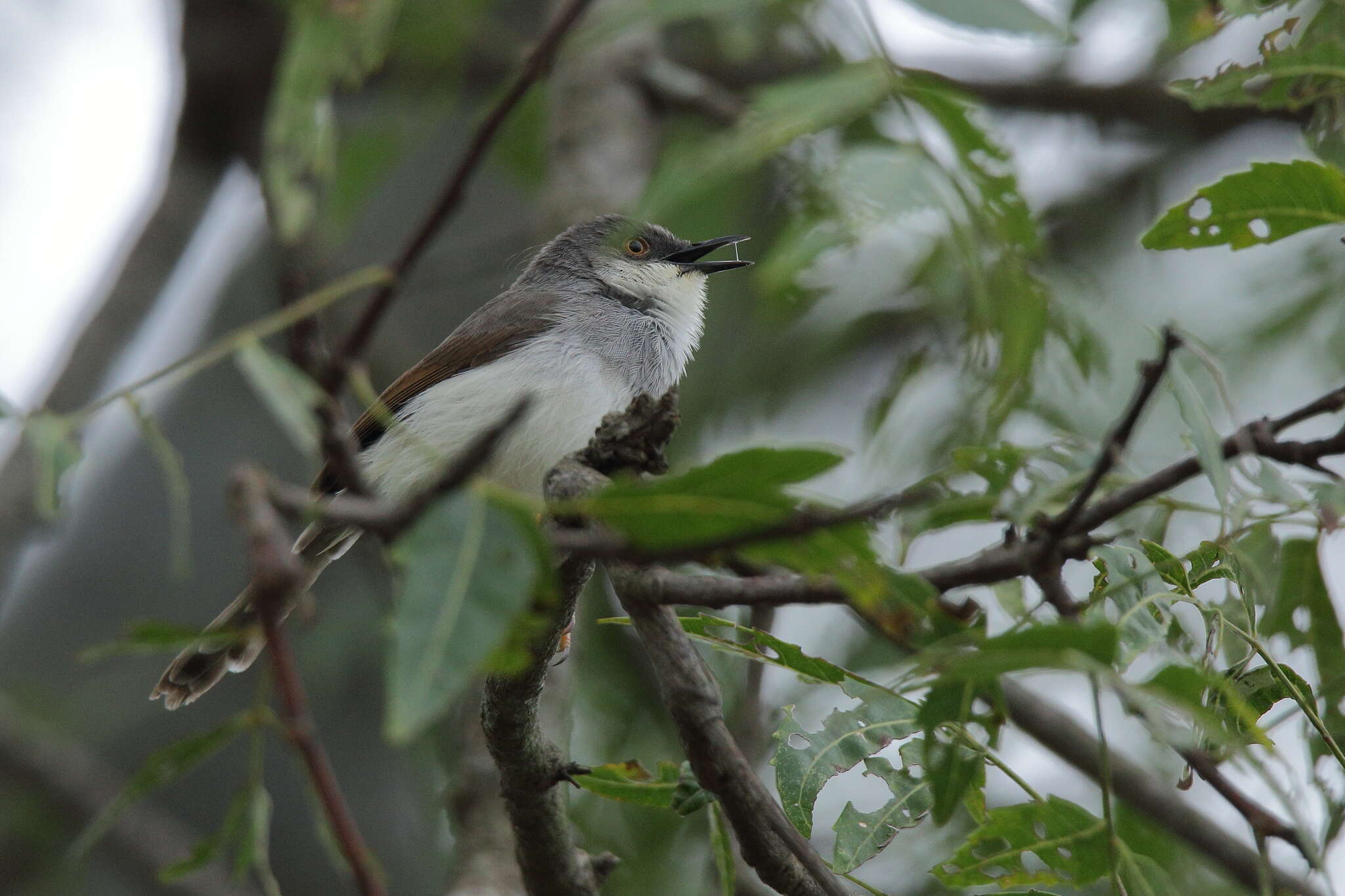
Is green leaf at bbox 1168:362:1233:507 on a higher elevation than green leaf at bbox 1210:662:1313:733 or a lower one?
higher

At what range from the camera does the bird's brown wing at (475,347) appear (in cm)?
457

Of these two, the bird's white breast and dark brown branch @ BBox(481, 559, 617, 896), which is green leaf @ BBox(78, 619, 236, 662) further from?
the bird's white breast

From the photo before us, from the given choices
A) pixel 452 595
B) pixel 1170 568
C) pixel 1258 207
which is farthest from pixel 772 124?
pixel 452 595

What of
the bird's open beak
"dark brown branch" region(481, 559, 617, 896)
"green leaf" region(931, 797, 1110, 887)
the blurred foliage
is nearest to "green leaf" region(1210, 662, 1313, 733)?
the blurred foliage

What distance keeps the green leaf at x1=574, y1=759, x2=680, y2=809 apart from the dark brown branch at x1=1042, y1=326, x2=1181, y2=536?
3.57ft

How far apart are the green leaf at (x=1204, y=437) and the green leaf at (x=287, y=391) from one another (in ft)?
3.90

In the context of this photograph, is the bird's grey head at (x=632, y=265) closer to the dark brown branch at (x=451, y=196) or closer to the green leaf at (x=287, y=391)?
the dark brown branch at (x=451, y=196)

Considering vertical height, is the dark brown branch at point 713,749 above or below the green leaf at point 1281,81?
below

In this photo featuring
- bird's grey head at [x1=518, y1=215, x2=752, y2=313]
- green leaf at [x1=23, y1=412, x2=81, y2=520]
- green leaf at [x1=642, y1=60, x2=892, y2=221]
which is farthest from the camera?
bird's grey head at [x1=518, y1=215, x2=752, y2=313]

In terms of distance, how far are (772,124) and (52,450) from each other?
6.07ft

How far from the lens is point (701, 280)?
16.9 ft

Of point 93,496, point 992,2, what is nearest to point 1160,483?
point 992,2

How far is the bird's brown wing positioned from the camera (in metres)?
4.57

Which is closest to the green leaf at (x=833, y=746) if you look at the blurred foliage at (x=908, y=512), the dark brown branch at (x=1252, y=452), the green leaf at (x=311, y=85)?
the blurred foliage at (x=908, y=512)
